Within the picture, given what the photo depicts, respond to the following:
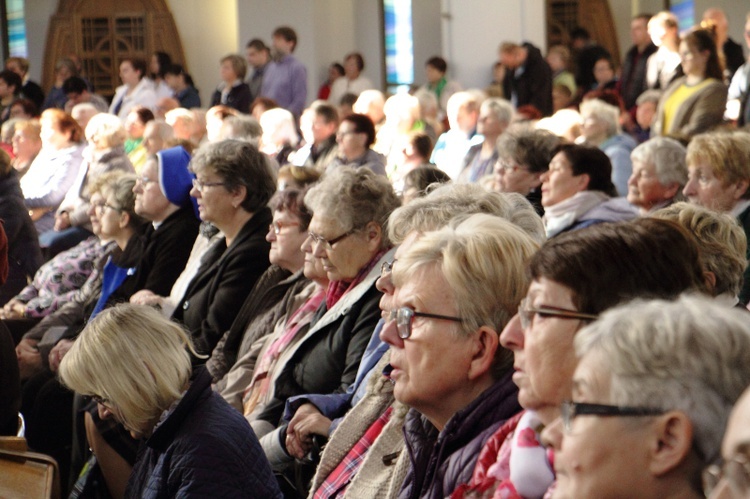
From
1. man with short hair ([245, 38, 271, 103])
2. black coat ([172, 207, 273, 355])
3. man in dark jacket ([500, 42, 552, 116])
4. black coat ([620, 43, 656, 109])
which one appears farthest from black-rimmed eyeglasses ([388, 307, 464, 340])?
man with short hair ([245, 38, 271, 103])

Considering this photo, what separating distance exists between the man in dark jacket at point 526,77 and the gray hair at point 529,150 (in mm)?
4715

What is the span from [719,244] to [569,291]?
3.61 ft

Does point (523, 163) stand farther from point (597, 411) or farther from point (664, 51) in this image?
point (664, 51)

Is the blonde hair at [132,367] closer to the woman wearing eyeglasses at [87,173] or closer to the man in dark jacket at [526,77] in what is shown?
the woman wearing eyeglasses at [87,173]

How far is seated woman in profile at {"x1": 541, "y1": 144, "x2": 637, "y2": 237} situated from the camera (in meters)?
4.67

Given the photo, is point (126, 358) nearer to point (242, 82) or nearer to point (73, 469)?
point (73, 469)

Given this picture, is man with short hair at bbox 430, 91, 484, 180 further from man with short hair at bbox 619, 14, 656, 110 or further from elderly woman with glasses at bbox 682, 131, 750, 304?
elderly woman with glasses at bbox 682, 131, 750, 304

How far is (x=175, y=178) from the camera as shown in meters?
5.20

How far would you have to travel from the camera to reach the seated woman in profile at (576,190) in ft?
15.3

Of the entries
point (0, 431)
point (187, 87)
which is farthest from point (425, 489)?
point (187, 87)

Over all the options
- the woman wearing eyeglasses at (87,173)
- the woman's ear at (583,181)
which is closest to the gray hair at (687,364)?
the woman's ear at (583,181)

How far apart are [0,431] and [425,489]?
5.78 feet

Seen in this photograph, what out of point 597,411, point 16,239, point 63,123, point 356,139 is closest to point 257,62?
point 63,123

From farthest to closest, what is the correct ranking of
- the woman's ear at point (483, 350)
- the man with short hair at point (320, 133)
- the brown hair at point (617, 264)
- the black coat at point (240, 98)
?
1. the black coat at point (240, 98)
2. the man with short hair at point (320, 133)
3. the woman's ear at point (483, 350)
4. the brown hair at point (617, 264)
